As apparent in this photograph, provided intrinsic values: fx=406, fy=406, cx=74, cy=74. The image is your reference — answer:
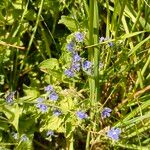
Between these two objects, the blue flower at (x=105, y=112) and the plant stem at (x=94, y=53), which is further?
the blue flower at (x=105, y=112)

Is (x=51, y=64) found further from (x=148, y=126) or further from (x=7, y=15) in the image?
(x=148, y=126)

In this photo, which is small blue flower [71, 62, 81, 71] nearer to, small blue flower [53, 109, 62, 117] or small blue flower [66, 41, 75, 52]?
small blue flower [66, 41, 75, 52]

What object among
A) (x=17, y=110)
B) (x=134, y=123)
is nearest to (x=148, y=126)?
(x=134, y=123)

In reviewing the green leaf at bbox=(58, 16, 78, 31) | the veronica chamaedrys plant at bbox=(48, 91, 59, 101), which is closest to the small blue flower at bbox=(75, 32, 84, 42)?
the green leaf at bbox=(58, 16, 78, 31)

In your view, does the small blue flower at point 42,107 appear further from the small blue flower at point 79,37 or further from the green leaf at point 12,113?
the small blue flower at point 79,37

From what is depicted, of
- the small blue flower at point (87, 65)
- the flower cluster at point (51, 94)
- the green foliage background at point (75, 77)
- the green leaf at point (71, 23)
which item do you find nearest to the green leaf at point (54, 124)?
the green foliage background at point (75, 77)

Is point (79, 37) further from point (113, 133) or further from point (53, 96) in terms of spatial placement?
point (113, 133)

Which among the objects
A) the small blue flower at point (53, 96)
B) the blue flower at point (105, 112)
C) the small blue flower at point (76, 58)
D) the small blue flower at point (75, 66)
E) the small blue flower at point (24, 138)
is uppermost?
the small blue flower at point (76, 58)
